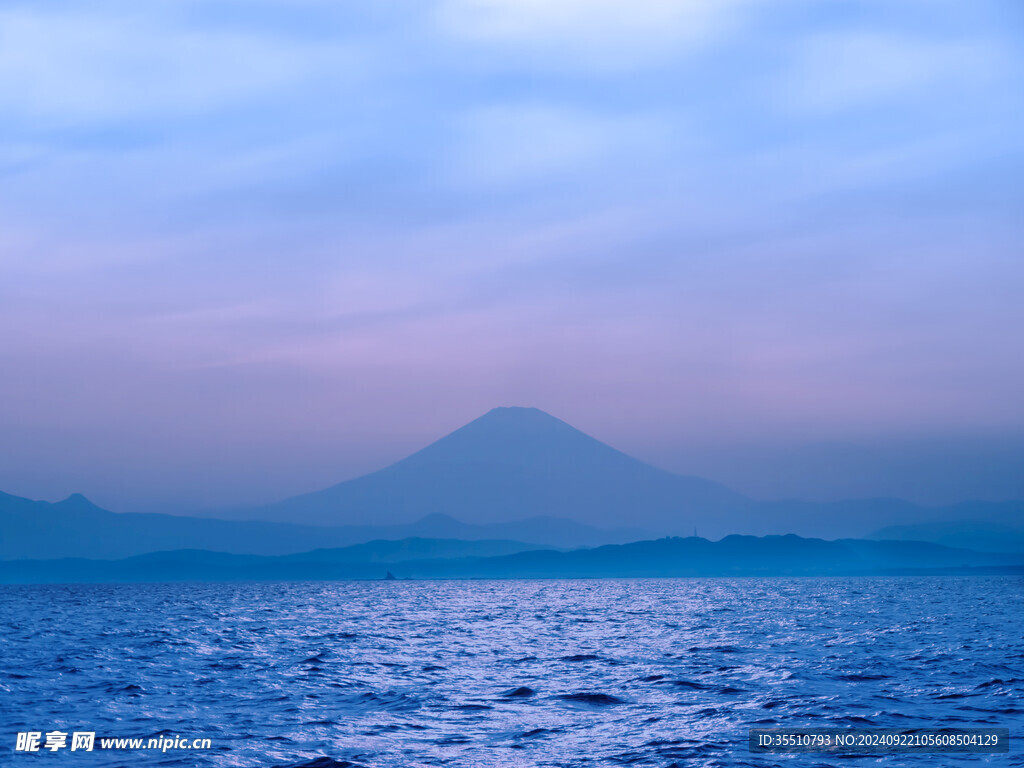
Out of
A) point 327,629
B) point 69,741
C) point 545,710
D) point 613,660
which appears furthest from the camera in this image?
point 327,629

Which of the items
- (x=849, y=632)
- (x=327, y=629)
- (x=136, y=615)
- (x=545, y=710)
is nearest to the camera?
(x=545, y=710)

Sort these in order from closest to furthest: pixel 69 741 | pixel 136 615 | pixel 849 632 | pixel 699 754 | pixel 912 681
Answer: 1. pixel 699 754
2. pixel 69 741
3. pixel 912 681
4. pixel 849 632
5. pixel 136 615

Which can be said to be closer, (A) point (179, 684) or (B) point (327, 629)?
(A) point (179, 684)

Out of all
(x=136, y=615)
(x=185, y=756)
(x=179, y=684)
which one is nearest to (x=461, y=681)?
(x=179, y=684)

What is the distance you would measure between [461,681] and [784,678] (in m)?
10.5

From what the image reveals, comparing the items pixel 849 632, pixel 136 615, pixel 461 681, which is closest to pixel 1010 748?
pixel 461 681

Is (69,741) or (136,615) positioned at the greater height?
(69,741)

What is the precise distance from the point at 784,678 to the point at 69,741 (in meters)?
21.0

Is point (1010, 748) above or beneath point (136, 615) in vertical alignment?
above

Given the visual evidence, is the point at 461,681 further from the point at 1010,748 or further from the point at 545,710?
the point at 1010,748

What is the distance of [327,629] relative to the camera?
5425cm

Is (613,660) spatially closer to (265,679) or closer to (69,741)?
(265,679)

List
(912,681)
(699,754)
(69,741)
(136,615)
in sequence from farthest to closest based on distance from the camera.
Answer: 1. (136,615)
2. (912,681)
3. (69,741)
4. (699,754)

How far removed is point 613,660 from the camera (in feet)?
113
